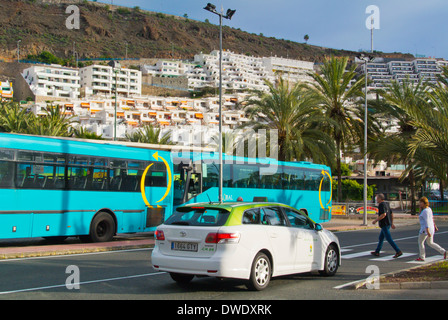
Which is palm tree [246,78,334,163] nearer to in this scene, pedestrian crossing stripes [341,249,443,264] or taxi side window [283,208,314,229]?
pedestrian crossing stripes [341,249,443,264]

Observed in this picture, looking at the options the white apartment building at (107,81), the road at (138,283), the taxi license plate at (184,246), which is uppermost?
the white apartment building at (107,81)

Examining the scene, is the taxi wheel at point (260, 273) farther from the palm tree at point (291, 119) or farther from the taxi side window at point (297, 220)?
the palm tree at point (291, 119)

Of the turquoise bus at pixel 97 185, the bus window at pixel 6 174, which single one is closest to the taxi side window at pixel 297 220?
the turquoise bus at pixel 97 185

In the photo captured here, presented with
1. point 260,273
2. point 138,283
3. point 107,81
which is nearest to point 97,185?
point 138,283

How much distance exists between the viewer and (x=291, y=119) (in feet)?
106

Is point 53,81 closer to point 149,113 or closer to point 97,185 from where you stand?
point 149,113

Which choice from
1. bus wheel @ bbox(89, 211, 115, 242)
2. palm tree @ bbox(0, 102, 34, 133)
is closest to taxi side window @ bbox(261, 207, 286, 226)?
bus wheel @ bbox(89, 211, 115, 242)

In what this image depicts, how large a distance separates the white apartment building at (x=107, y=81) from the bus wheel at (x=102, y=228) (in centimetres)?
13324

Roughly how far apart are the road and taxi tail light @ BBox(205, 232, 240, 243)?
0.91 m

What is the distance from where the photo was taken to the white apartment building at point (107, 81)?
487ft

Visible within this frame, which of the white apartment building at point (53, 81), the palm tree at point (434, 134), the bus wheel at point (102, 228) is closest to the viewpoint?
the palm tree at point (434, 134)

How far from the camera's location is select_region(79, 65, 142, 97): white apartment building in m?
148
